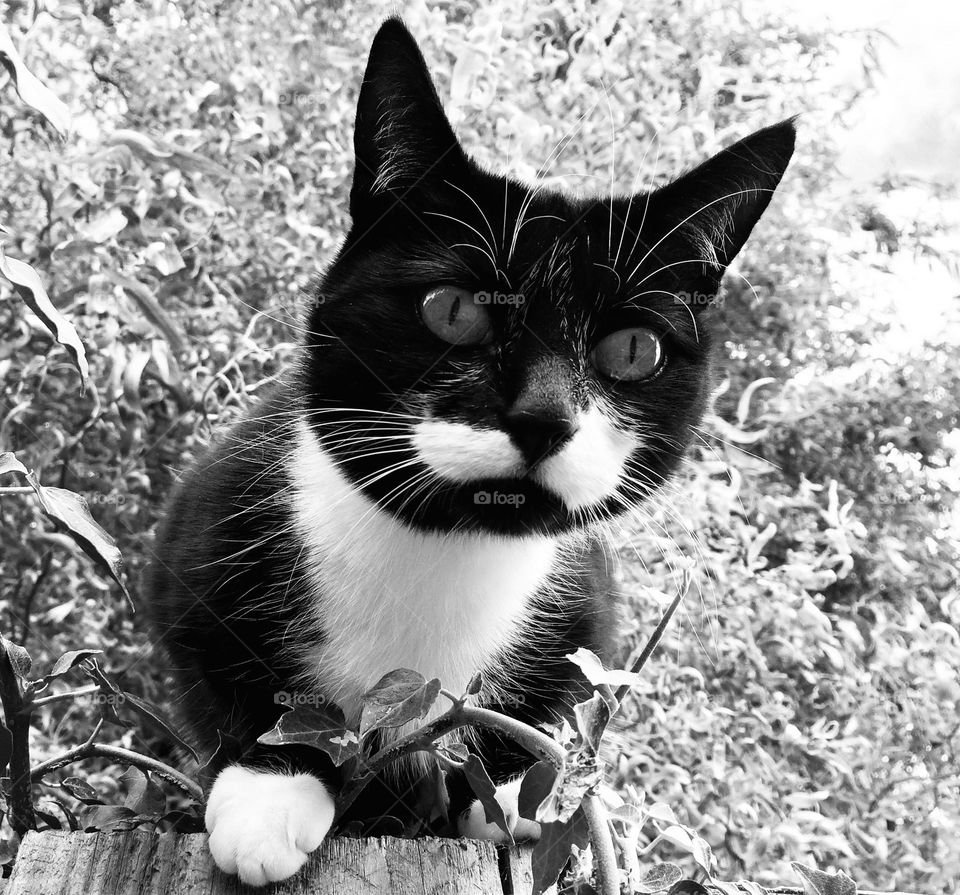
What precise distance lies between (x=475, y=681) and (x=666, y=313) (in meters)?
0.43

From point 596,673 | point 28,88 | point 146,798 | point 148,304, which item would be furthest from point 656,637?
point 148,304

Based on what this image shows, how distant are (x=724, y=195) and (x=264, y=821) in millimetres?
751

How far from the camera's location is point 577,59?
2105 millimetres

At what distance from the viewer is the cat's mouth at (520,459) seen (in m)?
0.80

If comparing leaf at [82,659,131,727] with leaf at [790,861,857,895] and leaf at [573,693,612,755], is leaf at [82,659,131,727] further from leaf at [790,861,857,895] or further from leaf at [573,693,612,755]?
leaf at [790,861,857,895]

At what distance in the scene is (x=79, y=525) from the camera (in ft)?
2.41

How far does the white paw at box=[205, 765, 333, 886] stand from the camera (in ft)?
2.29

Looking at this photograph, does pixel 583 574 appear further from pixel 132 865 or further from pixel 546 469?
pixel 132 865

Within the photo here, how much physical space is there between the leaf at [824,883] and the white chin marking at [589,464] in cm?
35

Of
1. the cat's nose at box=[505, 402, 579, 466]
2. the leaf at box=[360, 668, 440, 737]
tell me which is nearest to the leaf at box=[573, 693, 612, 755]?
the leaf at box=[360, 668, 440, 737]

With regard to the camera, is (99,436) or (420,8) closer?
(99,436)

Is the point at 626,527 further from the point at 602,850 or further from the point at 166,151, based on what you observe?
the point at 166,151

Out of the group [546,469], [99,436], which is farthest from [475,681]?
[99,436]

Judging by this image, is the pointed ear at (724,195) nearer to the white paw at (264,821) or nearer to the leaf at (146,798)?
the white paw at (264,821)
